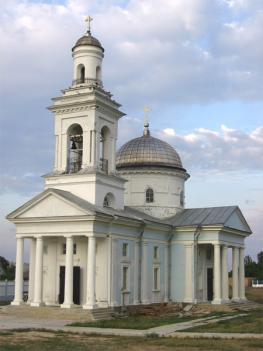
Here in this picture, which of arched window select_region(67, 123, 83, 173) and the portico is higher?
arched window select_region(67, 123, 83, 173)

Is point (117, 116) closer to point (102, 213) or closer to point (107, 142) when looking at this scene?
point (107, 142)

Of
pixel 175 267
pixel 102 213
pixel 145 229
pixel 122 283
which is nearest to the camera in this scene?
pixel 102 213

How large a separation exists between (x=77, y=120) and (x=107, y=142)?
234 centimetres

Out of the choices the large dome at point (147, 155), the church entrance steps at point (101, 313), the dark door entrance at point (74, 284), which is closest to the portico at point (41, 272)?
the church entrance steps at point (101, 313)

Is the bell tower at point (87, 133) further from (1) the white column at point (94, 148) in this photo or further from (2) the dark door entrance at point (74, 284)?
(2) the dark door entrance at point (74, 284)

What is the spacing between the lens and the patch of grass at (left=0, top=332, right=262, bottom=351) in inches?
691

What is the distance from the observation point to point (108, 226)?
99.8ft

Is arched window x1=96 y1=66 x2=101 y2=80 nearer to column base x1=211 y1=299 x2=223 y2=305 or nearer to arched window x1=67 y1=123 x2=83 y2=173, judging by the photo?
arched window x1=67 y1=123 x2=83 y2=173

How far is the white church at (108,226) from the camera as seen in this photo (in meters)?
30.3

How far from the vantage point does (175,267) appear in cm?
3688

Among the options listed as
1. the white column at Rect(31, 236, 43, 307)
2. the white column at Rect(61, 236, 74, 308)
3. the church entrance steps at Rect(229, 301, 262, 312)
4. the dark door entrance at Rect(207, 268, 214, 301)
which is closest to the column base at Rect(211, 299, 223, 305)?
the church entrance steps at Rect(229, 301, 262, 312)

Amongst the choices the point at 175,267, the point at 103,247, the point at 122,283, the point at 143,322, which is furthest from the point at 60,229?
the point at 175,267

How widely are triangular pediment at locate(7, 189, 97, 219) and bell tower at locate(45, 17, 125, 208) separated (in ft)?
5.98

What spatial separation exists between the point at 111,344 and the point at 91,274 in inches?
397
